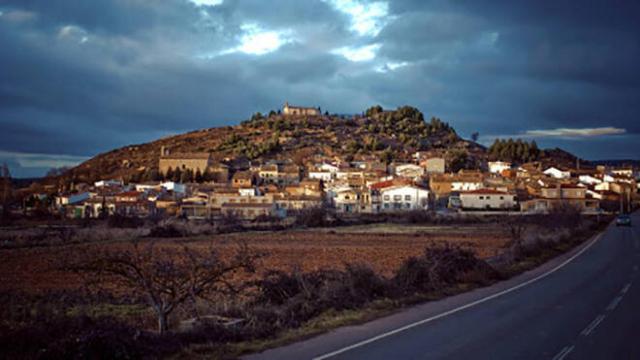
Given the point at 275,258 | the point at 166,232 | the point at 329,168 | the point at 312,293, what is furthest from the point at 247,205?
the point at 312,293

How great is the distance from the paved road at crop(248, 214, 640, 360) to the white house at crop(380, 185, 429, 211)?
262ft

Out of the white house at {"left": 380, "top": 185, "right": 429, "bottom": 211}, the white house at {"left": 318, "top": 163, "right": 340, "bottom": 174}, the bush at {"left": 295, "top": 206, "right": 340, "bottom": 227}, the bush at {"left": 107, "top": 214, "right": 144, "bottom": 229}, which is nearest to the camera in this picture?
the bush at {"left": 107, "top": 214, "right": 144, "bottom": 229}

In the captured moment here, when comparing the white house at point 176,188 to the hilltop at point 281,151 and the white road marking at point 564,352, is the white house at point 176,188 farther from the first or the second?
the white road marking at point 564,352

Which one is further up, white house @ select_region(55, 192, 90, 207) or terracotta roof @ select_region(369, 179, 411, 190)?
terracotta roof @ select_region(369, 179, 411, 190)

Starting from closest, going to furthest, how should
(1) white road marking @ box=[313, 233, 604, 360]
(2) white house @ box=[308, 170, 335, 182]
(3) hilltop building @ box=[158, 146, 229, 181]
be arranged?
(1) white road marking @ box=[313, 233, 604, 360], (2) white house @ box=[308, 170, 335, 182], (3) hilltop building @ box=[158, 146, 229, 181]

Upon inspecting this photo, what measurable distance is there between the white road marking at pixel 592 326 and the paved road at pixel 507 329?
0.02 metres

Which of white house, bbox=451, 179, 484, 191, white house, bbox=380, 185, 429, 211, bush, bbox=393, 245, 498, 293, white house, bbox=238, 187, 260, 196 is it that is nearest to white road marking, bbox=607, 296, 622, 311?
bush, bbox=393, 245, 498, 293

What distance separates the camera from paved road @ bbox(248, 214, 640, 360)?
9.54 m

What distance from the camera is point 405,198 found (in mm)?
99125

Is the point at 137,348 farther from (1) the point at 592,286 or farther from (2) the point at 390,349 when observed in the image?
(1) the point at 592,286

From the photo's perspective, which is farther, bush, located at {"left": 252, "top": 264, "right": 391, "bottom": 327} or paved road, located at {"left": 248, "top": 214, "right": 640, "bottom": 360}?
bush, located at {"left": 252, "top": 264, "right": 391, "bottom": 327}

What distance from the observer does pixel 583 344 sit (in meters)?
10.0

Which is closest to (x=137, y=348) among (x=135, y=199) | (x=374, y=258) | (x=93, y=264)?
(x=93, y=264)

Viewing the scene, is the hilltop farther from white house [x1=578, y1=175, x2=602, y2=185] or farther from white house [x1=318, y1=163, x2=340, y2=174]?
white house [x1=578, y1=175, x2=602, y2=185]
